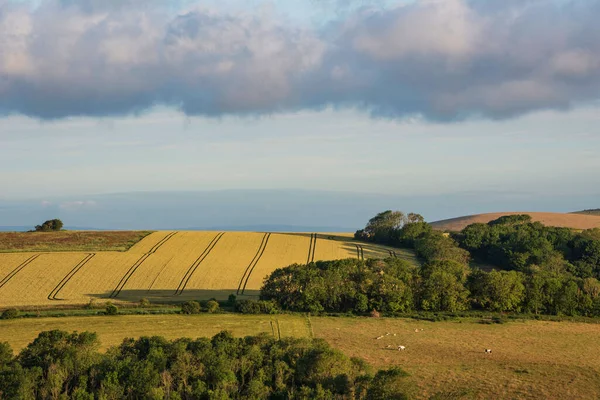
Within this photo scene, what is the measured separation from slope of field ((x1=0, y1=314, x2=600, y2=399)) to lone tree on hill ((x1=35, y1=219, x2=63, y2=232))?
63105 millimetres

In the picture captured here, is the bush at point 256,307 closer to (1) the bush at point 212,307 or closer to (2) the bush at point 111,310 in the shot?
(1) the bush at point 212,307

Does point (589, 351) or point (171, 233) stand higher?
point (171, 233)

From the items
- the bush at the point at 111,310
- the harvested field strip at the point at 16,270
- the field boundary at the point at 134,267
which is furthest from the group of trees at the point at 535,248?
the harvested field strip at the point at 16,270

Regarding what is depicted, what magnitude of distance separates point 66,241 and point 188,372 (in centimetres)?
7847

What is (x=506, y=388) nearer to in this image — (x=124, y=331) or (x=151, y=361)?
(x=151, y=361)

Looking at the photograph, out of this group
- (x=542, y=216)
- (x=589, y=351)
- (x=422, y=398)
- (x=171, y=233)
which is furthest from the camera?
(x=542, y=216)

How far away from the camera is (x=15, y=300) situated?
7819 cm

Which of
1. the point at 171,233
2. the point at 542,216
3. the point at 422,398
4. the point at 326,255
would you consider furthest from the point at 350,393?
the point at 542,216

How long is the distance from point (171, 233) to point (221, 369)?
3629 inches

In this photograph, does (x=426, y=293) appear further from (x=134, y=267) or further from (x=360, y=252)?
(x=134, y=267)

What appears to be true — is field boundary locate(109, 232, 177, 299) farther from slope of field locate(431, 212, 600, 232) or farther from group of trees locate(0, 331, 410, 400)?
slope of field locate(431, 212, 600, 232)

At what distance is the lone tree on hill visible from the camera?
410ft

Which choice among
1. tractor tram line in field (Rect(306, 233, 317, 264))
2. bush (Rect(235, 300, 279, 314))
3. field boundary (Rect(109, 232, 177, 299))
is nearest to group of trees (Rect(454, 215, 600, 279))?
tractor tram line in field (Rect(306, 233, 317, 264))

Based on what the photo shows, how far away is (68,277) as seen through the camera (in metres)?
89.8
